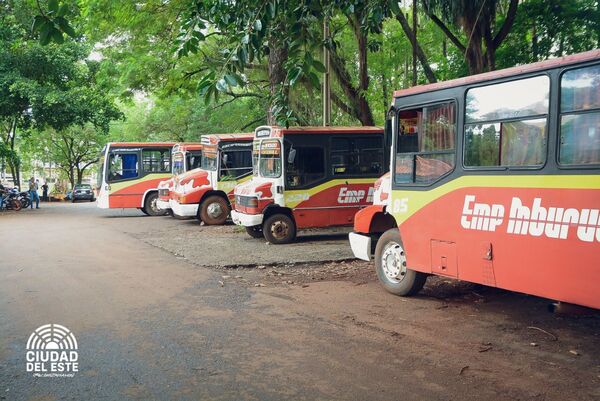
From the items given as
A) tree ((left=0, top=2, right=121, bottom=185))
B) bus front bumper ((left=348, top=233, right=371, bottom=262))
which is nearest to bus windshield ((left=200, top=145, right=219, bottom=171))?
tree ((left=0, top=2, right=121, bottom=185))

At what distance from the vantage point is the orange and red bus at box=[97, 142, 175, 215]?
22953 mm

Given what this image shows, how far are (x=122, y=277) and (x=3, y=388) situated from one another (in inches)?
190

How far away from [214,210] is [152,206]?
245 inches

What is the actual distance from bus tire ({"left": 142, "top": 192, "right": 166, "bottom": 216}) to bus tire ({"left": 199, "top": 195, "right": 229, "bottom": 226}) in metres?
5.83

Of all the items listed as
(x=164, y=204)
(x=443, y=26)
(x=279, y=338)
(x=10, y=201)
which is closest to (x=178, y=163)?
(x=164, y=204)

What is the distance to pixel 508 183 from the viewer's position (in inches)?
238

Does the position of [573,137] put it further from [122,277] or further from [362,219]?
[122,277]

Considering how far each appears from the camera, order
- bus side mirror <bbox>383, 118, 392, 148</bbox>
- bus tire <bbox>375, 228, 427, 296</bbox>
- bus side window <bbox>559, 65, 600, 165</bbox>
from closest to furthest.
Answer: bus side window <bbox>559, 65, 600, 165</bbox> → bus tire <bbox>375, 228, 427, 296</bbox> → bus side mirror <bbox>383, 118, 392, 148</bbox>

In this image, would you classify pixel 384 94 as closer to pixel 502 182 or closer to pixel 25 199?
pixel 502 182

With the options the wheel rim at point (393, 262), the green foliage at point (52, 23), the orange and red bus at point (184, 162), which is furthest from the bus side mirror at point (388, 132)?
the orange and red bus at point (184, 162)

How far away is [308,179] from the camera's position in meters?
13.7

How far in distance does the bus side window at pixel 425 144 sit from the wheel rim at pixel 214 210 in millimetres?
11392

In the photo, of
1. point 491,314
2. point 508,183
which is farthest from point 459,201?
point 491,314

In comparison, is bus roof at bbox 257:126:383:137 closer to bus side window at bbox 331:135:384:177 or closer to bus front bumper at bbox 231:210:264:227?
bus side window at bbox 331:135:384:177
